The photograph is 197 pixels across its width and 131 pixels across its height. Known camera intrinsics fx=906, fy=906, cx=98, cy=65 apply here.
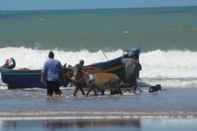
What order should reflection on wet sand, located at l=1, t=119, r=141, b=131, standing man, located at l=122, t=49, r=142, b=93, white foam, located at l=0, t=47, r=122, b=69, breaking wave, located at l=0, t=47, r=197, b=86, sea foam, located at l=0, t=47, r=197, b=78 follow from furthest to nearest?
white foam, located at l=0, t=47, r=122, b=69 → sea foam, located at l=0, t=47, r=197, b=78 → breaking wave, located at l=0, t=47, r=197, b=86 → standing man, located at l=122, t=49, r=142, b=93 → reflection on wet sand, located at l=1, t=119, r=141, b=131

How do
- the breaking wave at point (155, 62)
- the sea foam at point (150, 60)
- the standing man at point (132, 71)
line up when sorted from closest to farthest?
the standing man at point (132, 71)
the breaking wave at point (155, 62)
the sea foam at point (150, 60)

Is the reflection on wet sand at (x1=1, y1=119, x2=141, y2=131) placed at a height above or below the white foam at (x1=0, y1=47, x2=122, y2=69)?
below

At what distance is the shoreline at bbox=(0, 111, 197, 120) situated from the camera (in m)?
21.8

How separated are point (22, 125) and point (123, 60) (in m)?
10.9

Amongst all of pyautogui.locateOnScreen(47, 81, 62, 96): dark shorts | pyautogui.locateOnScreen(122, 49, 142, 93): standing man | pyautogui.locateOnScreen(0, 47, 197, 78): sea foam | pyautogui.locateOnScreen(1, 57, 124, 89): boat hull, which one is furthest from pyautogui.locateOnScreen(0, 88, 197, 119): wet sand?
pyautogui.locateOnScreen(0, 47, 197, 78): sea foam

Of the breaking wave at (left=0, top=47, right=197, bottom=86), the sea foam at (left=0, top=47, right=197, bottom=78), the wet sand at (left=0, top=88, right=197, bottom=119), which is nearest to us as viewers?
the wet sand at (left=0, top=88, right=197, bottom=119)

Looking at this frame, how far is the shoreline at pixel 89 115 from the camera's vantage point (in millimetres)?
21797

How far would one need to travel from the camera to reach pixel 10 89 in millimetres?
33094

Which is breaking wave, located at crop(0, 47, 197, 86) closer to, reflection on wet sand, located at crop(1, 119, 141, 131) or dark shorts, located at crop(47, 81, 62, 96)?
dark shorts, located at crop(47, 81, 62, 96)

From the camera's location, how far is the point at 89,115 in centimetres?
2225

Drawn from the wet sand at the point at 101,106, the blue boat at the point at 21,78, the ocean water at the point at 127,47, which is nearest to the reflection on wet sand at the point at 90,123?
A: the wet sand at the point at 101,106

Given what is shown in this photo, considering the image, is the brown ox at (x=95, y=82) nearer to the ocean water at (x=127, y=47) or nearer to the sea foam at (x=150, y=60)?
the ocean water at (x=127, y=47)

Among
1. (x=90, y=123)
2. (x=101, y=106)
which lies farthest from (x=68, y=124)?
(x=101, y=106)

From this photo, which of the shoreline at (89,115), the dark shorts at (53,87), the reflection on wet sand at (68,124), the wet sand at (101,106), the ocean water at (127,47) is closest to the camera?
the reflection on wet sand at (68,124)
